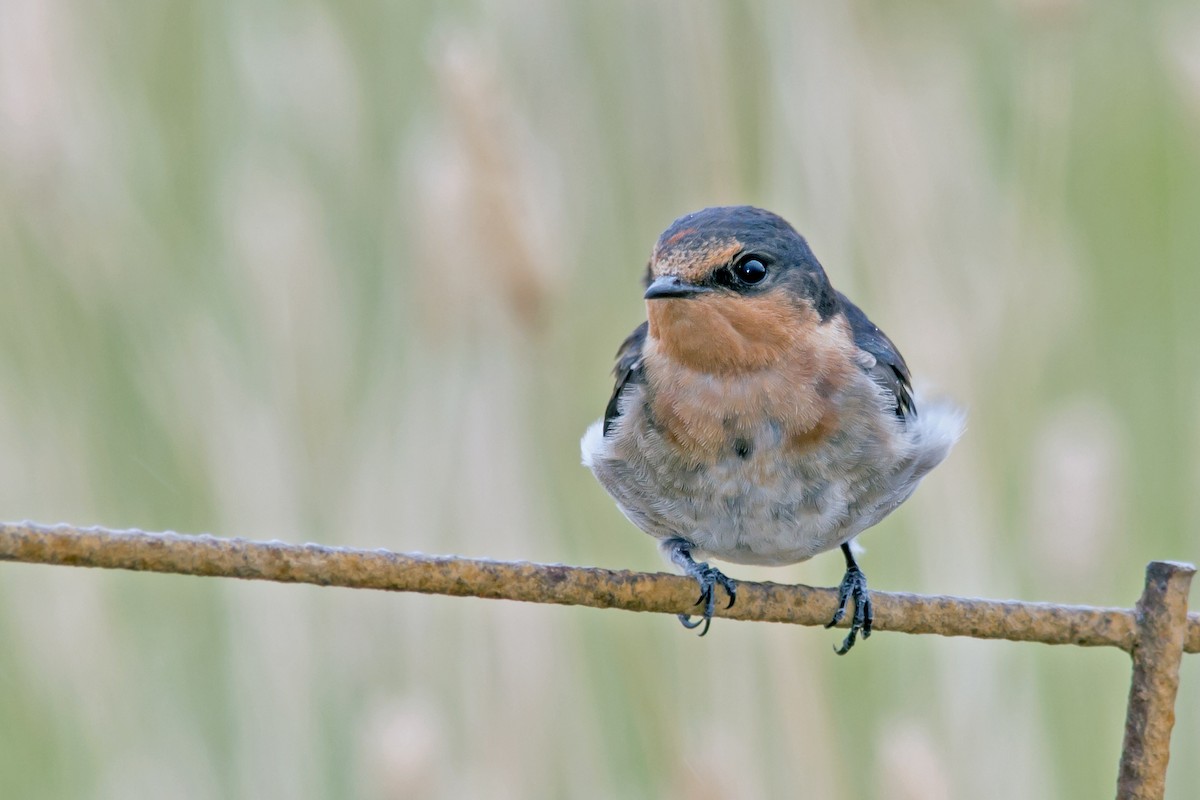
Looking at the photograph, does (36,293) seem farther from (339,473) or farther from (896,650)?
(896,650)

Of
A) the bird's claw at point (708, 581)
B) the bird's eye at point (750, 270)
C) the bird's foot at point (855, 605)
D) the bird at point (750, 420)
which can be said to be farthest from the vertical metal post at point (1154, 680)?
A: the bird's eye at point (750, 270)

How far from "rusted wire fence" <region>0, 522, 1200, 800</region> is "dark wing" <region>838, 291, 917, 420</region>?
120 centimetres

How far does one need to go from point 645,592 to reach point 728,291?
1.20 meters

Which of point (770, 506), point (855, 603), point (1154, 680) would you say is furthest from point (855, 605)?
point (1154, 680)

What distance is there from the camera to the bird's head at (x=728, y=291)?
2.23m

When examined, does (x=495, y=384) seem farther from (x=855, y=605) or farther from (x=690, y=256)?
(x=855, y=605)

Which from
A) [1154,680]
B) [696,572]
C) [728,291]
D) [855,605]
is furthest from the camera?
[728,291]

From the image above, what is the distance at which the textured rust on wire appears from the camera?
909 millimetres

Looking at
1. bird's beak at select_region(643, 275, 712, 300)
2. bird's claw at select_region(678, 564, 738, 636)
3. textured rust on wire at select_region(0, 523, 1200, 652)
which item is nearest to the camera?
textured rust on wire at select_region(0, 523, 1200, 652)

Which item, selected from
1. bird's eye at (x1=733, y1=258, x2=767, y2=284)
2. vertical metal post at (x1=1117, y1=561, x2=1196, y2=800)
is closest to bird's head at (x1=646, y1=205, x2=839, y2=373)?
bird's eye at (x1=733, y1=258, x2=767, y2=284)

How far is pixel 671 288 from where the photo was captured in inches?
85.6

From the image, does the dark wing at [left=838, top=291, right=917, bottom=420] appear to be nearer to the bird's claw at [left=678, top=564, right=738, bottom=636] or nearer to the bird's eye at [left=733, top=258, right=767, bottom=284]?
the bird's eye at [left=733, top=258, right=767, bottom=284]

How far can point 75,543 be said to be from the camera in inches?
35.6

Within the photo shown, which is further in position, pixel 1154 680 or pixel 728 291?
pixel 728 291
